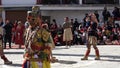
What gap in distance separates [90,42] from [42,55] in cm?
733

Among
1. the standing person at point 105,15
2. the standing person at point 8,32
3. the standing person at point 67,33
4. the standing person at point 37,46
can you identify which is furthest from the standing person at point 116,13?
the standing person at point 37,46

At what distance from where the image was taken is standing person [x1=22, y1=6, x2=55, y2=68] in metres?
7.34

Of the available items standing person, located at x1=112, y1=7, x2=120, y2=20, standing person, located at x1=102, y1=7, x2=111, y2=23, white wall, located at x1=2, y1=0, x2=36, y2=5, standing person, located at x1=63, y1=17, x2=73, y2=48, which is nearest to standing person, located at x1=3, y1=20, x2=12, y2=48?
standing person, located at x1=63, y1=17, x2=73, y2=48

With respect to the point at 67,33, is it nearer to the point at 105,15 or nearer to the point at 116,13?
the point at 105,15

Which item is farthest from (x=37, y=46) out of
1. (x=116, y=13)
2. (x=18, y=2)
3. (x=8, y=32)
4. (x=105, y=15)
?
(x=18, y=2)

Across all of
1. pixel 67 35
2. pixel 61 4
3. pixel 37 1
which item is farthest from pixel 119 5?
pixel 67 35

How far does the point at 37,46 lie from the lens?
739 centimetres

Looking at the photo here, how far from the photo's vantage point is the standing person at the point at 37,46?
24.1 feet

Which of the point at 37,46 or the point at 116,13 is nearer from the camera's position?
the point at 37,46

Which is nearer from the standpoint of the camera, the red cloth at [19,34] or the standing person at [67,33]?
the standing person at [67,33]

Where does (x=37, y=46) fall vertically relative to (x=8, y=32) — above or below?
above

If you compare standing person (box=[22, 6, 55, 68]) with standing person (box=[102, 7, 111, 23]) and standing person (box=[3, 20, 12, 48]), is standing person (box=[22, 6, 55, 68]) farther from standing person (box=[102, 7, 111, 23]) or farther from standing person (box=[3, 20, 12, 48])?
standing person (box=[102, 7, 111, 23])

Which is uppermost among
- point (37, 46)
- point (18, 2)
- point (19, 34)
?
point (37, 46)

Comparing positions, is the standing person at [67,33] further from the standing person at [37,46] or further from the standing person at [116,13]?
the standing person at [37,46]
